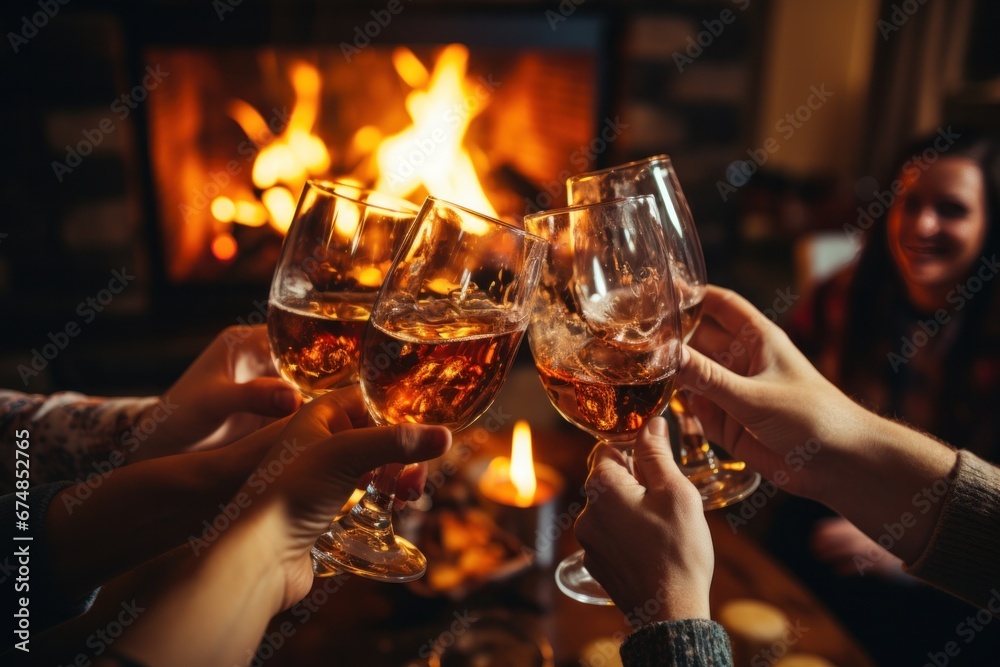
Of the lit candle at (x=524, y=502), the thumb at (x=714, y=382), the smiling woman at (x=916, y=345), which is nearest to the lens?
the thumb at (x=714, y=382)

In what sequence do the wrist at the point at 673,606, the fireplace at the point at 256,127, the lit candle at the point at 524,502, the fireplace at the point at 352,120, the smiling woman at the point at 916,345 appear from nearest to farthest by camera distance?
the wrist at the point at 673,606 → the lit candle at the point at 524,502 → the smiling woman at the point at 916,345 → the fireplace at the point at 256,127 → the fireplace at the point at 352,120

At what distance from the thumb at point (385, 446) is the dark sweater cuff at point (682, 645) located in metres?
0.28

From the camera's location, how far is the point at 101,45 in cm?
239

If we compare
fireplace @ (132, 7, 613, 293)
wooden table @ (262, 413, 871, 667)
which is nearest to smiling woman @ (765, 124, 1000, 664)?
wooden table @ (262, 413, 871, 667)

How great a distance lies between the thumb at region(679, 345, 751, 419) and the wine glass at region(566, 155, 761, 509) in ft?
0.26

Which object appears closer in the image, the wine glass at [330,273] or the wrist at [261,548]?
the wrist at [261,548]

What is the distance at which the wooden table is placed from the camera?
3.70ft

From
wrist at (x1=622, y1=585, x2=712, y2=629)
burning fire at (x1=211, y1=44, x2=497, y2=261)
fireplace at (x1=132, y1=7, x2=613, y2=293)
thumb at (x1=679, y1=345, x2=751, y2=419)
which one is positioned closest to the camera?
wrist at (x1=622, y1=585, x2=712, y2=629)

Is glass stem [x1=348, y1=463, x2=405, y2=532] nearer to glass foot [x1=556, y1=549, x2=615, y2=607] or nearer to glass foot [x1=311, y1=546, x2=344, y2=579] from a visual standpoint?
glass foot [x1=311, y1=546, x2=344, y2=579]

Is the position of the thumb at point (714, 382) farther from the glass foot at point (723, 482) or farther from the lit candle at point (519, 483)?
the lit candle at point (519, 483)

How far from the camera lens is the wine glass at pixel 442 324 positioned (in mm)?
763

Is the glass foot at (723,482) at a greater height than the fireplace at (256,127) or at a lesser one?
lesser

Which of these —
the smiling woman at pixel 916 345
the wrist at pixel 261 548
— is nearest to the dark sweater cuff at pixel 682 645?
the wrist at pixel 261 548

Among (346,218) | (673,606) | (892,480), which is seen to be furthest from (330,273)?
(892,480)
